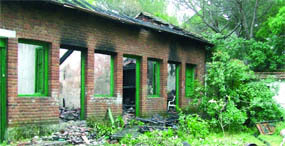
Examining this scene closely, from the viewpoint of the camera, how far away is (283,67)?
66.6 ft

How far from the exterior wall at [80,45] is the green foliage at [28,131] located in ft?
0.64

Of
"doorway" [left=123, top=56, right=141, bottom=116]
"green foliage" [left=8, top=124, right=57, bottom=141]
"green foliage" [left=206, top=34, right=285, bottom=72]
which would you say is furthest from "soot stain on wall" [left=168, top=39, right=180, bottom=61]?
"green foliage" [left=8, top=124, right=57, bottom=141]

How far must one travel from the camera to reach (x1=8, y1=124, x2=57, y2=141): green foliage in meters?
8.09

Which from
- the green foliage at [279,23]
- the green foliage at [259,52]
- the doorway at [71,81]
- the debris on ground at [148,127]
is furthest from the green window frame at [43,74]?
the green foliage at [279,23]

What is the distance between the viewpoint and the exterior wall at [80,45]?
8.28 m

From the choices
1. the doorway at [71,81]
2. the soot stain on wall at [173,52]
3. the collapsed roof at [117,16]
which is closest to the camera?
the collapsed roof at [117,16]

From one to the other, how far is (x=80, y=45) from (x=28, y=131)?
10.3 ft

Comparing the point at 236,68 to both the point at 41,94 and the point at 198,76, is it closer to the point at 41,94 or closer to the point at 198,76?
the point at 198,76

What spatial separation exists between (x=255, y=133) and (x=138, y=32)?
5849 millimetres

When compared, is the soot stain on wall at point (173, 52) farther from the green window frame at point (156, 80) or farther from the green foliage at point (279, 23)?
the green foliage at point (279, 23)

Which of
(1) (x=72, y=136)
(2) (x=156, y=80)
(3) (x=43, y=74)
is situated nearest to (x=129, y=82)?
(2) (x=156, y=80)

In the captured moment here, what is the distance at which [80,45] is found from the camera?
32.7ft

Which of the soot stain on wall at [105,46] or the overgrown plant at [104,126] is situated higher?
the soot stain on wall at [105,46]

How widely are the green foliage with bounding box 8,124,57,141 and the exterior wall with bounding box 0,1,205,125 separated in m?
0.19
